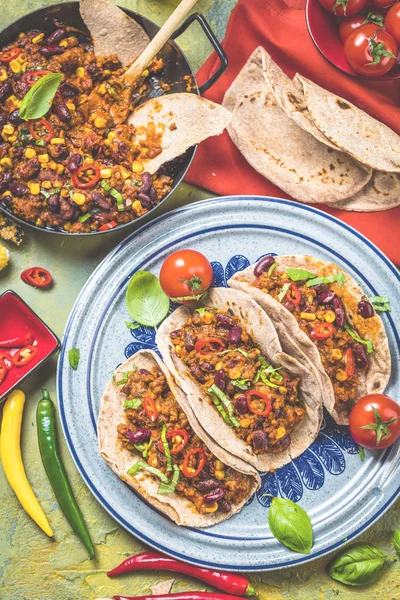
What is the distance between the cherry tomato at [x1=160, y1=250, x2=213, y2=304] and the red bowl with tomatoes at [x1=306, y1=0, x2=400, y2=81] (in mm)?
1725

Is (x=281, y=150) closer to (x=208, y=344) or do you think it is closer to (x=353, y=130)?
(x=353, y=130)

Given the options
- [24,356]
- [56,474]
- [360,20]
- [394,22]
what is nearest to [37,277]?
[24,356]

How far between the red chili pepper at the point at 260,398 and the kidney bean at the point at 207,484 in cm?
55

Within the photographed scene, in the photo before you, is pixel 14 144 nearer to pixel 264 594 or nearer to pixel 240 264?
pixel 240 264

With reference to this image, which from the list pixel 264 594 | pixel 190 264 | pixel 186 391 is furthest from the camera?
pixel 264 594

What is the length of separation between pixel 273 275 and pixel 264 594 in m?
2.28

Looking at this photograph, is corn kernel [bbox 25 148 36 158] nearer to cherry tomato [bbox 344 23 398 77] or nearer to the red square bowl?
the red square bowl

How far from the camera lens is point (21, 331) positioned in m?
4.54

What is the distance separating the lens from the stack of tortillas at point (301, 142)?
4395 millimetres

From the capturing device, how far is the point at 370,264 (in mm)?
4477

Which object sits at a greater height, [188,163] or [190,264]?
[188,163]

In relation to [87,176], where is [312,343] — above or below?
below

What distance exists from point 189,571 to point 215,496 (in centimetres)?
72

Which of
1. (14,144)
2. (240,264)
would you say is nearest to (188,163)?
(240,264)
